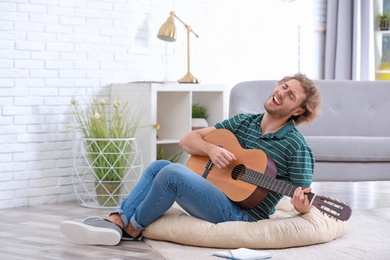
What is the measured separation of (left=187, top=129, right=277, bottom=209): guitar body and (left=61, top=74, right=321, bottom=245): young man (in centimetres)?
4

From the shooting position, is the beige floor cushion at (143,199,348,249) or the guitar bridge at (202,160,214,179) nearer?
the beige floor cushion at (143,199,348,249)

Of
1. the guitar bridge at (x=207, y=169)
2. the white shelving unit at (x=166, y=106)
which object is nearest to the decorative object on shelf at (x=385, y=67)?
the white shelving unit at (x=166, y=106)

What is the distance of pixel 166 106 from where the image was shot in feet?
17.5

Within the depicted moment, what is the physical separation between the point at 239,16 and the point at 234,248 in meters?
2.94

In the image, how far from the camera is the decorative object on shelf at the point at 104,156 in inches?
189

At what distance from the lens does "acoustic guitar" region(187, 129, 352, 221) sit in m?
3.26

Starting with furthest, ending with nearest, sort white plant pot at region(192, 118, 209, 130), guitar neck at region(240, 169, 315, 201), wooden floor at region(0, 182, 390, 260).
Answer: white plant pot at region(192, 118, 209, 130)
wooden floor at region(0, 182, 390, 260)
guitar neck at region(240, 169, 315, 201)

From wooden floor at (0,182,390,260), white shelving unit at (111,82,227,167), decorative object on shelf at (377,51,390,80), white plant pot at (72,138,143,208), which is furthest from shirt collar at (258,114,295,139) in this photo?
decorative object on shelf at (377,51,390,80)

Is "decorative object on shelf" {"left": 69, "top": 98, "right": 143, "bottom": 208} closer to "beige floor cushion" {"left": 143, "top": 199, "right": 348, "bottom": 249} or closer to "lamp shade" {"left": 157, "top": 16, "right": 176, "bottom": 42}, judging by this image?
"lamp shade" {"left": 157, "top": 16, "right": 176, "bottom": 42}

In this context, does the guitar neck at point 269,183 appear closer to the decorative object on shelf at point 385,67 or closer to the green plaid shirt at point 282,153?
the green plaid shirt at point 282,153

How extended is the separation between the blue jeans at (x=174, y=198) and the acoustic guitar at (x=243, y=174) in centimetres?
7

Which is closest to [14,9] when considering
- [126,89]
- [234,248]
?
[126,89]

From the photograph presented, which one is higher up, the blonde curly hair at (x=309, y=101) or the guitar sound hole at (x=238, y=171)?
the blonde curly hair at (x=309, y=101)

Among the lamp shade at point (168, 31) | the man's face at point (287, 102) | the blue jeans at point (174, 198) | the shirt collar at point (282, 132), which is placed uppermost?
the lamp shade at point (168, 31)
